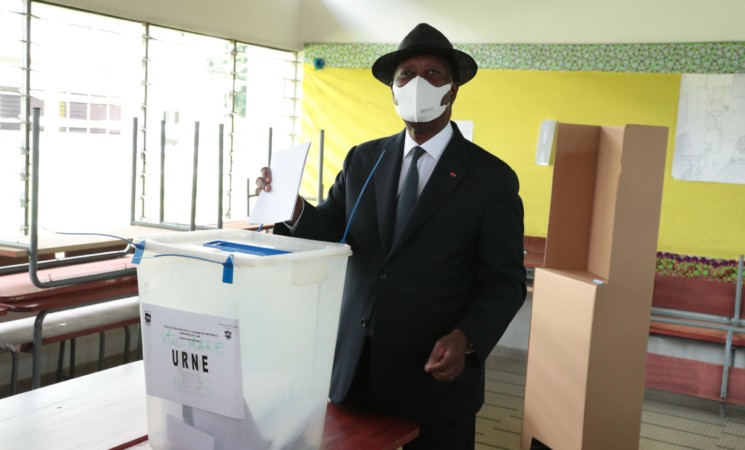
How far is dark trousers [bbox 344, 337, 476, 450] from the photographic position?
1.62 meters

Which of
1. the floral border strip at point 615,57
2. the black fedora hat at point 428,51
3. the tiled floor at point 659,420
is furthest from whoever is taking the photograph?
the floral border strip at point 615,57

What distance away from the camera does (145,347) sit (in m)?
1.24

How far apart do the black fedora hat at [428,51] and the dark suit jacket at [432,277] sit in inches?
9.7

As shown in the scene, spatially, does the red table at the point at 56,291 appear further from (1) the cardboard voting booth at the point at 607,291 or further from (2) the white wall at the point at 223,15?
(1) the cardboard voting booth at the point at 607,291

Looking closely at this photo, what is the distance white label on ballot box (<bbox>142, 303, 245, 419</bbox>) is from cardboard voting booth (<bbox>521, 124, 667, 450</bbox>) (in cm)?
215

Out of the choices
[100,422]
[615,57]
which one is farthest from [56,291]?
[615,57]

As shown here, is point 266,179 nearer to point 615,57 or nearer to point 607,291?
point 607,291

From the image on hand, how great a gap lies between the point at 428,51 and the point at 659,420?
3.59 metres

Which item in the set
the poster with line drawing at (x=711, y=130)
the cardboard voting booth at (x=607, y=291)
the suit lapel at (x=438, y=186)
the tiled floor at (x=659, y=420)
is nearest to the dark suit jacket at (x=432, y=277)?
the suit lapel at (x=438, y=186)

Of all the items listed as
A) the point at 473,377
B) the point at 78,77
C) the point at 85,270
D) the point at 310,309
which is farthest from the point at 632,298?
the point at 78,77

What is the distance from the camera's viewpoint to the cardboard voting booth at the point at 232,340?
3.75 ft

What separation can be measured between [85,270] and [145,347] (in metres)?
2.95

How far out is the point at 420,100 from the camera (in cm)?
167

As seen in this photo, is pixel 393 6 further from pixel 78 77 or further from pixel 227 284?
pixel 227 284
